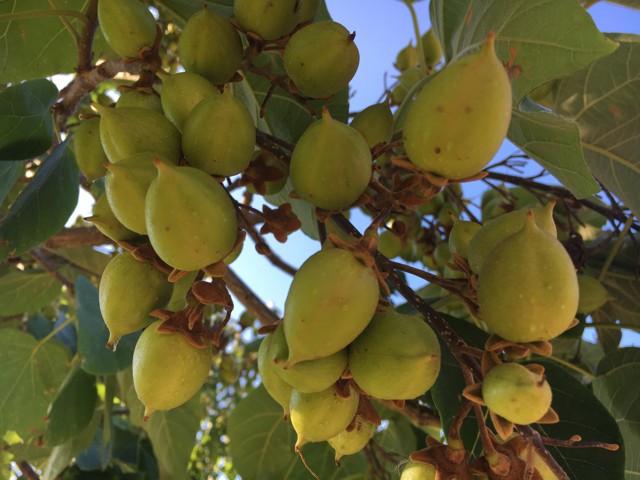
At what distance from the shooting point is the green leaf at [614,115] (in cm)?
116

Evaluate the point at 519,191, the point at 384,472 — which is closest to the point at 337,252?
the point at 384,472

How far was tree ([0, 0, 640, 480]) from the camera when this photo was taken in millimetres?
601

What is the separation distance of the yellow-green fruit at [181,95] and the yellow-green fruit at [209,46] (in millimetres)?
68

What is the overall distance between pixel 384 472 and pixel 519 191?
105 cm

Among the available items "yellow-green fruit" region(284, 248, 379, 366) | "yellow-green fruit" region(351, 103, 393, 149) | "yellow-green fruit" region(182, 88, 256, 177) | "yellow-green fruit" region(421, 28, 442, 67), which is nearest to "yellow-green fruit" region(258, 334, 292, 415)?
"yellow-green fruit" region(284, 248, 379, 366)

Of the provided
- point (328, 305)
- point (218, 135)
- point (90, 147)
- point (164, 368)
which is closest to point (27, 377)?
point (90, 147)

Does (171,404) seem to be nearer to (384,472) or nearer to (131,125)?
(131,125)

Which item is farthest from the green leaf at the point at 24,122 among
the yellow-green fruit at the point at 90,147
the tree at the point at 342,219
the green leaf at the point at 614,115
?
the green leaf at the point at 614,115

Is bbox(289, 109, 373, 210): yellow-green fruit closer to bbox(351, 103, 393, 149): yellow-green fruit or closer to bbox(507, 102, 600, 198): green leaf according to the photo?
bbox(351, 103, 393, 149): yellow-green fruit

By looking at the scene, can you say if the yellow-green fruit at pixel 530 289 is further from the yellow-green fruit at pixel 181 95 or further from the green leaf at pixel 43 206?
the green leaf at pixel 43 206

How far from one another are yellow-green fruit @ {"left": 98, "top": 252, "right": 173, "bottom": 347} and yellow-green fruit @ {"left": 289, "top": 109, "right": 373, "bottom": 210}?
0.74 ft

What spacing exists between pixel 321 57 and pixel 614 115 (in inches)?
28.4

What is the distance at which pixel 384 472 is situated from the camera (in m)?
1.48

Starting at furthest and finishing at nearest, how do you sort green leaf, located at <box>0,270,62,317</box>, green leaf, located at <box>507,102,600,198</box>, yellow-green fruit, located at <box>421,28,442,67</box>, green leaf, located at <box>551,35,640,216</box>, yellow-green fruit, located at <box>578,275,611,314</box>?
green leaf, located at <box>0,270,62,317</box>, yellow-green fruit, located at <box>421,28,442,67</box>, yellow-green fruit, located at <box>578,275,611,314</box>, green leaf, located at <box>551,35,640,216</box>, green leaf, located at <box>507,102,600,198</box>
